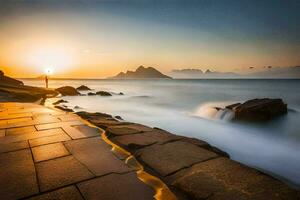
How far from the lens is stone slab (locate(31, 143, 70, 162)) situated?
282cm

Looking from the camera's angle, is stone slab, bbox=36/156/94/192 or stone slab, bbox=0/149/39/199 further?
stone slab, bbox=36/156/94/192

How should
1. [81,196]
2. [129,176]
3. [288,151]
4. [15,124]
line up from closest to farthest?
[81,196]
[129,176]
[15,124]
[288,151]

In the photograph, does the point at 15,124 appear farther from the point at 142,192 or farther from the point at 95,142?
the point at 142,192

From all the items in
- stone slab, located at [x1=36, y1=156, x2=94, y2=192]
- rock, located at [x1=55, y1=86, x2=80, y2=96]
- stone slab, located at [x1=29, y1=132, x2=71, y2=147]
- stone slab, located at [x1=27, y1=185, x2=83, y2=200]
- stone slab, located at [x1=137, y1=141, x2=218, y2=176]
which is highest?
stone slab, located at [x1=137, y1=141, x2=218, y2=176]

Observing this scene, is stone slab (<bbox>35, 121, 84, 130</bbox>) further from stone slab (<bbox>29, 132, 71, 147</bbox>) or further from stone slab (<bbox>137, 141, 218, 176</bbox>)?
stone slab (<bbox>137, 141, 218, 176</bbox>)

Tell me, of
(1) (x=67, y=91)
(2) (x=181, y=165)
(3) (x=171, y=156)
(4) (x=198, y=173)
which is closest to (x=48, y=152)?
(3) (x=171, y=156)

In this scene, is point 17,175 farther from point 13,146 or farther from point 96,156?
point 13,146

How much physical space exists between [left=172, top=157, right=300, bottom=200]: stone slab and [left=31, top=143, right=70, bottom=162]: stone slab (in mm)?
1897

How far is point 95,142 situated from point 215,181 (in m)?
2.28

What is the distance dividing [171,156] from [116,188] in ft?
3.59

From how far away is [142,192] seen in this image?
6.64 feet

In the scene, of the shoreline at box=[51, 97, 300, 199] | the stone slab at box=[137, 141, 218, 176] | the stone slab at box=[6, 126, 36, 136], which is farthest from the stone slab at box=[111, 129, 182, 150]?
the stone slab at box=[6, 126, 36, 136]

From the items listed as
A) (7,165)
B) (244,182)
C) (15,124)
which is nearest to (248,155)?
(244,182)

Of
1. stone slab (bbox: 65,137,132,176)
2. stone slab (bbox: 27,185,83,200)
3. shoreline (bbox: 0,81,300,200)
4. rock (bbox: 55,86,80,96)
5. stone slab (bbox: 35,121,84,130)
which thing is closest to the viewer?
stone slab (bbox: 27,185,83,200)
